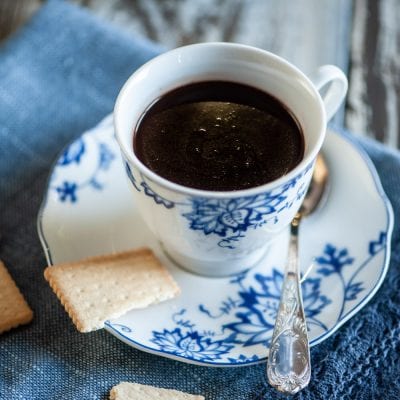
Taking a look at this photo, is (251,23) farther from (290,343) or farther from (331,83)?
(290,343)

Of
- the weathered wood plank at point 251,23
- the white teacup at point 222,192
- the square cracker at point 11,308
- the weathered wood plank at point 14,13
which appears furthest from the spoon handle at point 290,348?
the weathered wood plank at point 14,13

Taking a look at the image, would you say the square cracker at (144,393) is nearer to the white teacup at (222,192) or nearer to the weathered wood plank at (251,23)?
the white teacup at (222,192)

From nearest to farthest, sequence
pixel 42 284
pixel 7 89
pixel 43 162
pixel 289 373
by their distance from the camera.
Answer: pixel 289 373 → pixel 42 284 → pixel 43 162 → pixel 7 89

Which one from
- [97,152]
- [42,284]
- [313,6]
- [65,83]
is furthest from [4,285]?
[313,6]

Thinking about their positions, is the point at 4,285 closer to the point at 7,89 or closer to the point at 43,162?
the point at 43,162

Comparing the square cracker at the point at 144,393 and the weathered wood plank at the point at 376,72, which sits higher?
the square cracker at the point at 144,393

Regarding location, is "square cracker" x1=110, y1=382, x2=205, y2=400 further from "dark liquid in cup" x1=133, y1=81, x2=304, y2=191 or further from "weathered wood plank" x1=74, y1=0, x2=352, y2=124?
"weathered wood plank" x1=74, y1=0, x2=352, y2=124
